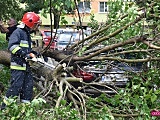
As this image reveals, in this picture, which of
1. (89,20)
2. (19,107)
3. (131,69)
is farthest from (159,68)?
(19,107)

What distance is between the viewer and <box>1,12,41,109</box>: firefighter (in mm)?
5211

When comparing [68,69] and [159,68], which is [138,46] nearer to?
[159,68]

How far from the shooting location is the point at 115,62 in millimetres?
5590

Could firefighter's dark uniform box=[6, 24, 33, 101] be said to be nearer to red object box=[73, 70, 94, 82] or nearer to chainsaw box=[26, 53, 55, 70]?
chainsaw box=[26, 53, 55, 70]

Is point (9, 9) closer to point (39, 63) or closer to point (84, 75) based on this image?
point (84, 75)

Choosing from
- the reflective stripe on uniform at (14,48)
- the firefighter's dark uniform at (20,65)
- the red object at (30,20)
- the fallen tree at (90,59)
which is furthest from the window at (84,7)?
the reflective stripe on uniform at (14,48)

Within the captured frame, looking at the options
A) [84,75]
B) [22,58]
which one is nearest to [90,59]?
[84,75]

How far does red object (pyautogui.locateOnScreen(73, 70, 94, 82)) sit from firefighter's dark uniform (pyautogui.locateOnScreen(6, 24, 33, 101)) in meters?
0.66

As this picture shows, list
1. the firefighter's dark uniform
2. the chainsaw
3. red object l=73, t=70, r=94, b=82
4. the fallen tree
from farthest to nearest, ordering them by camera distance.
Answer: red object l=73, t=70, r=94, b=82
the firefighter's dark uniform
the chainsaw
the fallen tree

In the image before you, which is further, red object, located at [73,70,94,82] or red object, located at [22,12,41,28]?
red object, located at [73,70,94,82]

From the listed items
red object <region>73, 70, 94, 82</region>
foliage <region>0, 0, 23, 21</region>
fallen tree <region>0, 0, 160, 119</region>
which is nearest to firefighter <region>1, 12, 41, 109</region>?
fallen tree <region>0, 0, 160, 119</region>

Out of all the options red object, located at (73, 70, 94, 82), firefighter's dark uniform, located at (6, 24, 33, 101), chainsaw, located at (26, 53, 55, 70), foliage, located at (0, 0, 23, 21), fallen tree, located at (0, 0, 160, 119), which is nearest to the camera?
fallen tree, located at (0, 0, 160, 119)

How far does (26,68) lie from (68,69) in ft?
1.77

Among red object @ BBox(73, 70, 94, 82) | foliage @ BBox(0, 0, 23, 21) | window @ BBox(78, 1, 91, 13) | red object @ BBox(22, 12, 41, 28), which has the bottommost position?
red object @ BBox(73, 70, 94, 82)
